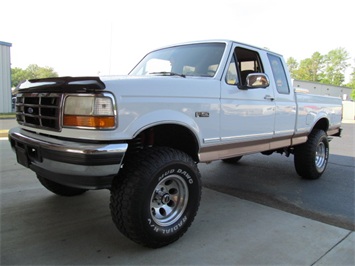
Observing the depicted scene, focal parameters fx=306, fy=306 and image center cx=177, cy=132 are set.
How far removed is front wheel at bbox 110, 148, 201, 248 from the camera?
2.57 metres

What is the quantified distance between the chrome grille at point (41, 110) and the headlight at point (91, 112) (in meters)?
0.15

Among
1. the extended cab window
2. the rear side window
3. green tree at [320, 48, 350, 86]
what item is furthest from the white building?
green tree at [320, 48, 350, 86]

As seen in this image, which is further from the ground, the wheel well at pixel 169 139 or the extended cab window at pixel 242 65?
the extended cab window at pixel 242 65

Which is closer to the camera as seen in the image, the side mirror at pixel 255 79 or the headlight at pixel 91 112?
the headlight at pixel 91 112

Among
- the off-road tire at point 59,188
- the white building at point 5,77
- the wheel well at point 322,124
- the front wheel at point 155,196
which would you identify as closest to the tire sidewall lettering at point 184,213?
the front wheel at point 155,196

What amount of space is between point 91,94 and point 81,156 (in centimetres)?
49

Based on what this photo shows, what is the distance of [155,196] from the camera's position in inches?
114

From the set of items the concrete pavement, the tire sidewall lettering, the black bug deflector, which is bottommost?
the concrete pavement

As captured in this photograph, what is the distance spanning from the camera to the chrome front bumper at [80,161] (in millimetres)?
2352

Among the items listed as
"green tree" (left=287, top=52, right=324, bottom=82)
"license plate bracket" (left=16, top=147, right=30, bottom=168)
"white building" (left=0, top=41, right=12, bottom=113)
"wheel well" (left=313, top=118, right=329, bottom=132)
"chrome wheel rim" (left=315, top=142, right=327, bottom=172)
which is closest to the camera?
"license plate bracket" (left=16, top=147, right=30, bottom=168)

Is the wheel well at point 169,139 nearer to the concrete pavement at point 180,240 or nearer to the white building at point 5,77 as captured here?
the concrete pavement at point 180,240

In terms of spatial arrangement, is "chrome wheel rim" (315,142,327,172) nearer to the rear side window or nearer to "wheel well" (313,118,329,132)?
"wheel well" (313,118,329,132)

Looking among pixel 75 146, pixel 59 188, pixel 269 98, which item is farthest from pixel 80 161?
pixel 269 98

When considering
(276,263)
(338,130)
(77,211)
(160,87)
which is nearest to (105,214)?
(77,211)
